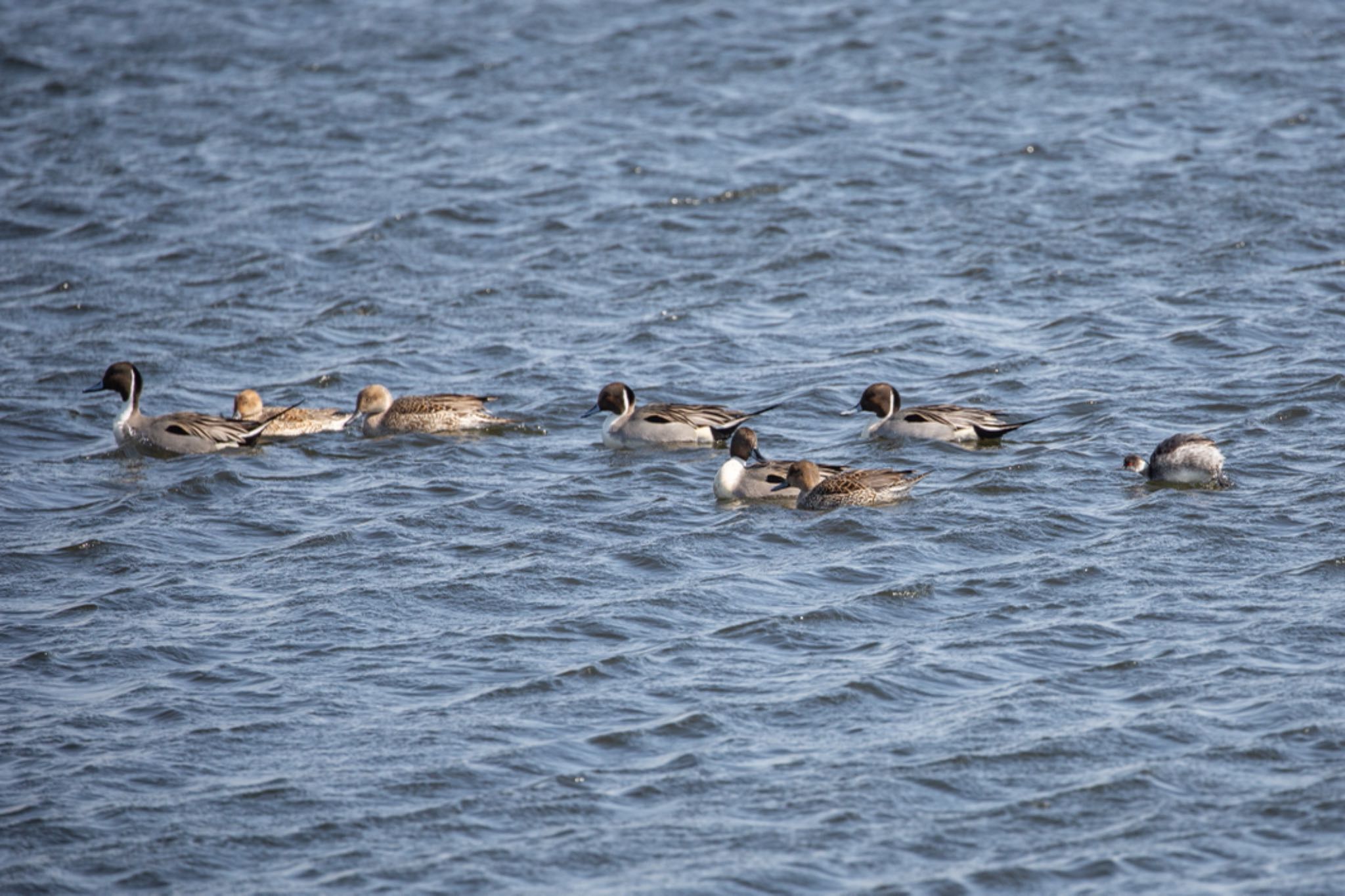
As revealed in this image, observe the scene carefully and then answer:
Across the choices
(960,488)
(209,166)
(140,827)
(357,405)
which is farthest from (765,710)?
(209,166)

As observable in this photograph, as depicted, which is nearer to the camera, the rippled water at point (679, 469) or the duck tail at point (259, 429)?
the rippled water at point (679, 469)

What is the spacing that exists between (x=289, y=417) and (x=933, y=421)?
4.74 meters

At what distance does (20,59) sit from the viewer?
23891 mm

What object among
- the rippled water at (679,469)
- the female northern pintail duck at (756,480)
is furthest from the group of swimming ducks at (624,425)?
the rippled water at (679,469)

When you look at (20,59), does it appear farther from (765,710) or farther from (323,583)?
(765,710)

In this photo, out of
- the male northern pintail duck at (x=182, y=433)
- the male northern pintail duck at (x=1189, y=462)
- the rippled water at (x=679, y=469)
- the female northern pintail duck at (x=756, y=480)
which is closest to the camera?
the rippled water at (x=679, y=469)

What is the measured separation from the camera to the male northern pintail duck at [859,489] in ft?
36.2

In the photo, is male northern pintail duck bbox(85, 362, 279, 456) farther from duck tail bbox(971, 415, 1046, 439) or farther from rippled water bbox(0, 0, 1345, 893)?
duck tail bbox(971, 415, 1046, 439)

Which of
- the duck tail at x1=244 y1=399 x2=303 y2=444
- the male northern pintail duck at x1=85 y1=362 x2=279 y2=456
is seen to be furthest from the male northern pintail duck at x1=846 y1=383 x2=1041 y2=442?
the male northern pintail duck at x1=85 y1=362 x2=279 y2=456

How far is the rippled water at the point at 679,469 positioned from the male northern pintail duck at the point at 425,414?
182 mm

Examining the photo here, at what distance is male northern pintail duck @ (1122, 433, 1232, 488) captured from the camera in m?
10.8

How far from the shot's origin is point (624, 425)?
12.7m

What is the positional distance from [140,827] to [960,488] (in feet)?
19.4

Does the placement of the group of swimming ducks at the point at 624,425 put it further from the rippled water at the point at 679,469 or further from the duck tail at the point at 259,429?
the rippled water at the point at 679,469
